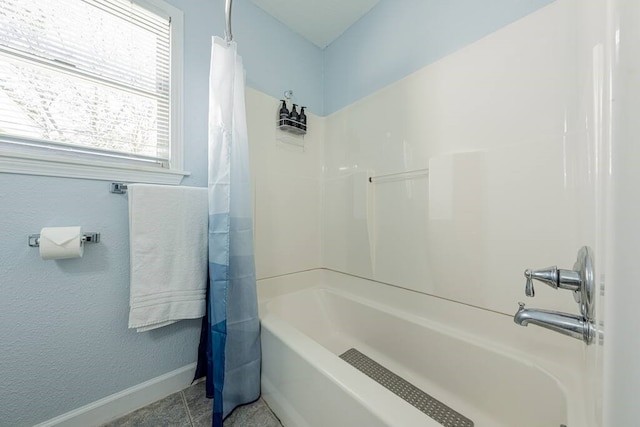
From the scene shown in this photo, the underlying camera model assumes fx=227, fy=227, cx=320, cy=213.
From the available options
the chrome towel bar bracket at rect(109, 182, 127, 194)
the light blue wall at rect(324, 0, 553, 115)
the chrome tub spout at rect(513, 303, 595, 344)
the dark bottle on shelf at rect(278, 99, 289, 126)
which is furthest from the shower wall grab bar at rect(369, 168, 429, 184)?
the chrome towel bar bracket at rect(109, 182, 127, 194)

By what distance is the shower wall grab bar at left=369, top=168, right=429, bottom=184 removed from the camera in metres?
1.24

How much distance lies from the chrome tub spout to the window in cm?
149

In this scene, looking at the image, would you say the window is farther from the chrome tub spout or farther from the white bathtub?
the chrome tub spout

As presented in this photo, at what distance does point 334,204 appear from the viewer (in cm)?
174

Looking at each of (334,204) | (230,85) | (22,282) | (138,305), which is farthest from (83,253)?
(334,204)

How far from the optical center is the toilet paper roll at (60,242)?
85 cm

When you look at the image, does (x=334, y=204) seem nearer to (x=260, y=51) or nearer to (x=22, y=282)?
(x=260, y=51)

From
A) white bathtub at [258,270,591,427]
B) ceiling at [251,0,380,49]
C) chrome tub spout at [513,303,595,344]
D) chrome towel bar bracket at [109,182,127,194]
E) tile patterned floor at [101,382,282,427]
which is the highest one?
ceiling at [251,0,380,49]

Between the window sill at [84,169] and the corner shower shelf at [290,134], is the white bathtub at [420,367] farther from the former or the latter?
the corner shower shelf at [290,134]

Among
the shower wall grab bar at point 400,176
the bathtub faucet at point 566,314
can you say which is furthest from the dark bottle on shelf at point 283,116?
the bathtub faucet at point 566,314

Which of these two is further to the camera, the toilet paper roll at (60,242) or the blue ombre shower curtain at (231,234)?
the blue ombre shower curtain at (231,234)

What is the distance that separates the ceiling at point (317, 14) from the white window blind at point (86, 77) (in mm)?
757

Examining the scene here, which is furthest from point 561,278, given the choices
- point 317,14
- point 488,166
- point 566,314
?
point 317,14

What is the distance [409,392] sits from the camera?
109cm
